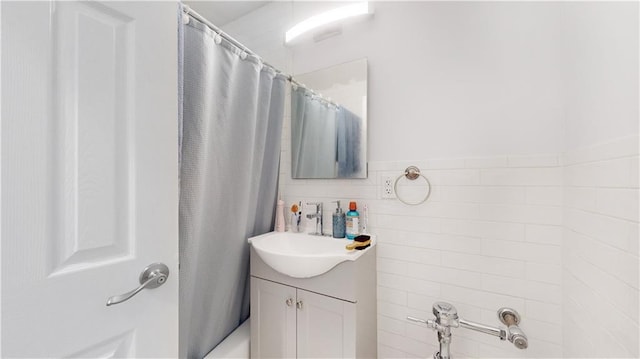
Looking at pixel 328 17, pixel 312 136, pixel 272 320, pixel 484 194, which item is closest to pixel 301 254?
pixel 272 320

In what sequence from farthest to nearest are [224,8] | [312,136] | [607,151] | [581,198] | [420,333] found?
[224,8], [312,136], [420,333], [581,198], [607,151]

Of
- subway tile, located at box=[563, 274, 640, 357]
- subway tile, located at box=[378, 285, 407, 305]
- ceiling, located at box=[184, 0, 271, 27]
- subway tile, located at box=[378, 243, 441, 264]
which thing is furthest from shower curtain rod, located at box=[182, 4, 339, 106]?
subway tile, located at box=[563, 274, 640, 357]

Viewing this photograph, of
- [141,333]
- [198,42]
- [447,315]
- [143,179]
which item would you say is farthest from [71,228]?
[447,315]

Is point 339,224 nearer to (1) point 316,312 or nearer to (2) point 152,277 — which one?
(1) point 316,312

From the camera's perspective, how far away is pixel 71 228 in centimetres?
57

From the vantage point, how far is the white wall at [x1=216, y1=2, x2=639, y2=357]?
0.70m

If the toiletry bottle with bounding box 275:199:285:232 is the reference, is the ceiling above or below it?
above

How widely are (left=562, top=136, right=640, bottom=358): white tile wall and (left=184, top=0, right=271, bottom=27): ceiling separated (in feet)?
6.74

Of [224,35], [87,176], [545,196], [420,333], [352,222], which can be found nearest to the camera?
[87,176]

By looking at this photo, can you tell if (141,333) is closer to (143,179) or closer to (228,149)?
(143,179)

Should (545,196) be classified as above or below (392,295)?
above

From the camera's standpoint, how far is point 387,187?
4.38ft

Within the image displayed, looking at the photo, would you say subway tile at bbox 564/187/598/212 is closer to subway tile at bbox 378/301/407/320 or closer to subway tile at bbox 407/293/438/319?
subway tile at bbox 407/293/438/319

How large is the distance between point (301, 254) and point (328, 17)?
4.45 ft
